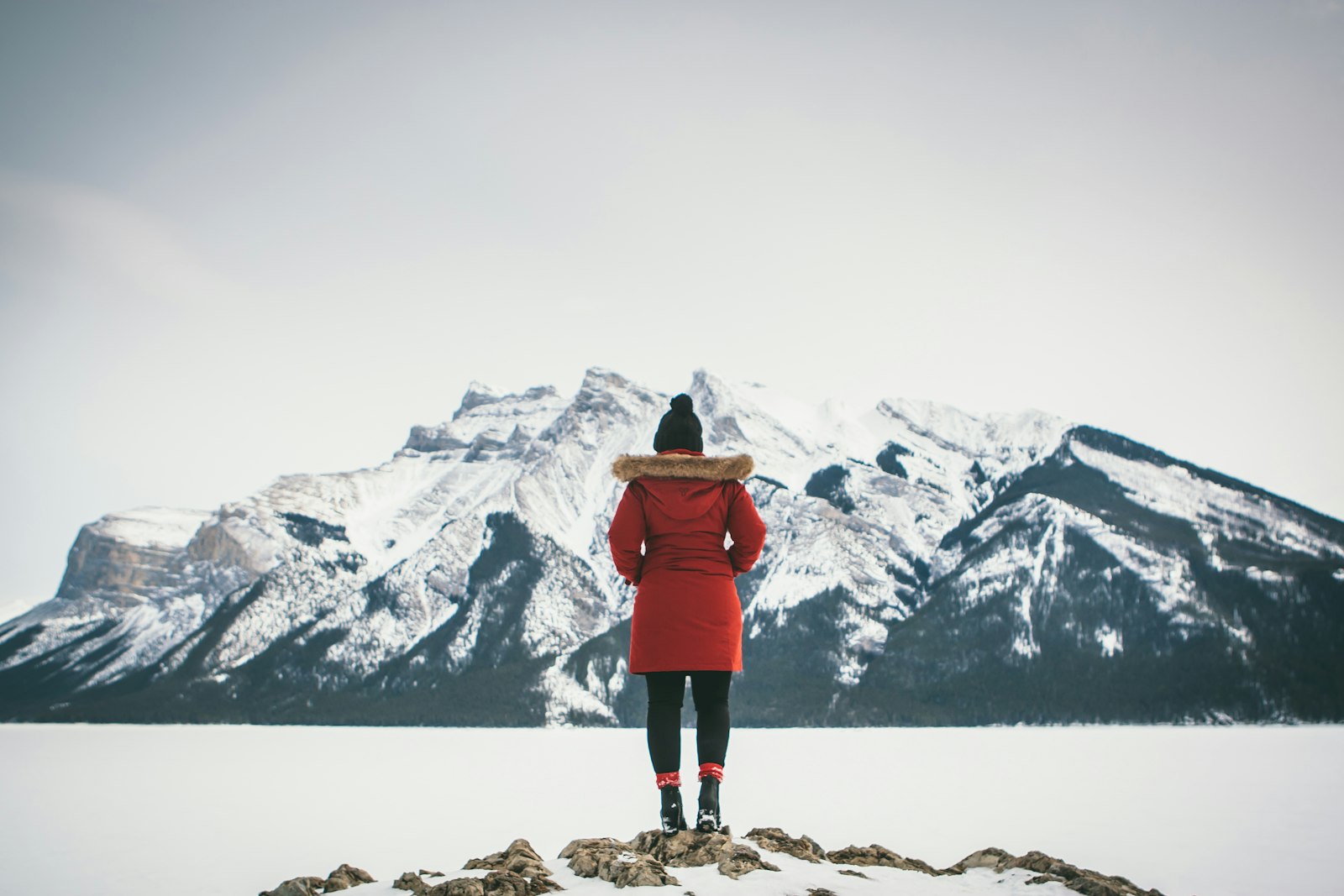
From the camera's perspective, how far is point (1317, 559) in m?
156

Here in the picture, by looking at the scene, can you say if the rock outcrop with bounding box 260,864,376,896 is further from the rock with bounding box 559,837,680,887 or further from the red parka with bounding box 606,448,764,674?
the red parka with bounding box 606,448,764,674

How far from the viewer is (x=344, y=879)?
428 inches

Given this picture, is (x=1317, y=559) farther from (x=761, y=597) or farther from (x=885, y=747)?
(x=885, y=747)

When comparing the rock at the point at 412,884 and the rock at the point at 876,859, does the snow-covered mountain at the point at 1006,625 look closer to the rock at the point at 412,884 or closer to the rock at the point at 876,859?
the rock at the point at 876,859

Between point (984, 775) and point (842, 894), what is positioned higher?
point (842, 894)

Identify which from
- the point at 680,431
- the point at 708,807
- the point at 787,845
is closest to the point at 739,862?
the point at 708,807

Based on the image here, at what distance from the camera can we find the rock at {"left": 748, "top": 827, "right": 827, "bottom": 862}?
9.23 metres

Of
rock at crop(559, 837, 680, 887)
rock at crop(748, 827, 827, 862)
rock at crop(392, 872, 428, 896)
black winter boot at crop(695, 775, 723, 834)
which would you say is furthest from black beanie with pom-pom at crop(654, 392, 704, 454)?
rock at crop(392, 872, 428, 896)

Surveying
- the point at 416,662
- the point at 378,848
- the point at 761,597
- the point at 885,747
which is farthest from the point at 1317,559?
the point at 378,848

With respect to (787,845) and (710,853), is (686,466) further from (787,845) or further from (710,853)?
(787,845)

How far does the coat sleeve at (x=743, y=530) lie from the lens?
870 cm

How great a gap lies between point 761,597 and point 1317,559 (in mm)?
87062

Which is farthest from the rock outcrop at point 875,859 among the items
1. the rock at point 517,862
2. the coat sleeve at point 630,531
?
the coat sleeve at point 630,531

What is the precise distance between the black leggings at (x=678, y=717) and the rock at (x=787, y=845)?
1.32 meters
